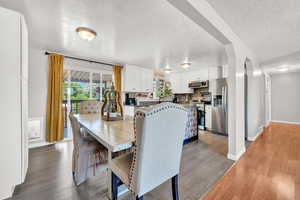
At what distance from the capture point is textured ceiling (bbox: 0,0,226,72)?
1593mm

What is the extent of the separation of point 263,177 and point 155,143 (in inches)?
79.1

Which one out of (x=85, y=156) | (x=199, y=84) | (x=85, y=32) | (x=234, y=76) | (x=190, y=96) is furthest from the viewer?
(x=190, y=96)

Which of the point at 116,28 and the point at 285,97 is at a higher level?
the point at 116,28

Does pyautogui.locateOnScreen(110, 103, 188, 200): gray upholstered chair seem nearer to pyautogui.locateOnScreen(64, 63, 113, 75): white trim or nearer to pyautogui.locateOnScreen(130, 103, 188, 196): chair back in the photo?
pyautogui.locateOnScreen(130, 103, 188, 196): chair back

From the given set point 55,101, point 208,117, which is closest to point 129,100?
point 55,101

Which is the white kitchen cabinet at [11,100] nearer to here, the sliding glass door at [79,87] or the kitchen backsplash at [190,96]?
the sliding glass door at [79,87]

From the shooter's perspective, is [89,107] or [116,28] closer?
[116,28]

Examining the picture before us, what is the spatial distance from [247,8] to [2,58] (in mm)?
2935

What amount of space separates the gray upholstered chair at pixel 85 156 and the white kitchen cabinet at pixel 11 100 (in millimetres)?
581

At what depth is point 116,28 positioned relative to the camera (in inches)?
82.7

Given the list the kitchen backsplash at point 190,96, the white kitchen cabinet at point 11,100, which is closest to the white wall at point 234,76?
the white kitchen cabinet at point 11,100

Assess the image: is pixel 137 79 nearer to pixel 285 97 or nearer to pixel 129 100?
pixel 129 100

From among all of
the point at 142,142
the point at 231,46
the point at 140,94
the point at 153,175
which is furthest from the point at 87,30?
the point at 140,94

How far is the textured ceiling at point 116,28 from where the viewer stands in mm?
1593
